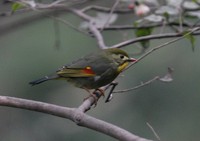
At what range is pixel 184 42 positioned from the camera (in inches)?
212

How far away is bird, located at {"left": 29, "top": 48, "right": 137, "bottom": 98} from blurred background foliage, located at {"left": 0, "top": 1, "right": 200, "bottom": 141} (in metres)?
1.13

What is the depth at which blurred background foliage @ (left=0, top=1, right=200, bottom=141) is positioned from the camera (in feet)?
15.6

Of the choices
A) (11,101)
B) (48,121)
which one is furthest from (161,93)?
(11,101)

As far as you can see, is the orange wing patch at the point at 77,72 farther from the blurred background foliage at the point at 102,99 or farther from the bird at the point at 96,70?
the blurred background foliage at the point at 102,99

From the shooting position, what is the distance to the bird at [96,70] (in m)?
3.20

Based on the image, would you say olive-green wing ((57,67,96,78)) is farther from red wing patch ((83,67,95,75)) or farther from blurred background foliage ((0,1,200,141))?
blurred background foliage ((0,1,200,141))

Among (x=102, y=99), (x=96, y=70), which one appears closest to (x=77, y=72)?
(x=96, y=70)

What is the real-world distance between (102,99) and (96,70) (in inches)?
55.2

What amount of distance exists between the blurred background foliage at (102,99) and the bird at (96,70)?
3.70 feet

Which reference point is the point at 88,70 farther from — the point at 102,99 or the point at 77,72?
the point at 102,99

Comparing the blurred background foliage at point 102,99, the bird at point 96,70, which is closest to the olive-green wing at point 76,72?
the bird at point 96,70

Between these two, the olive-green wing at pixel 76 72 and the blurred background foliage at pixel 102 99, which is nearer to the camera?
the olive-green wing at pixel 76 72

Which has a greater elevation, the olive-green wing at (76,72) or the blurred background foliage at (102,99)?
the olive-green wing at (76,72)

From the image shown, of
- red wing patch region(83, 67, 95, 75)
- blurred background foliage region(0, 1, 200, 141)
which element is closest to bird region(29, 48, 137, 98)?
red wing patch region(83, 67, 95, 75)
